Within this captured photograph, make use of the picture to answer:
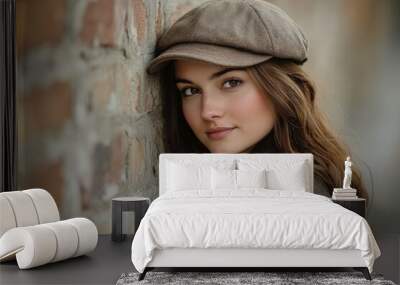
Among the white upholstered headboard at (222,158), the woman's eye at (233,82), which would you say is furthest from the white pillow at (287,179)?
the woman's eye at (233,82)

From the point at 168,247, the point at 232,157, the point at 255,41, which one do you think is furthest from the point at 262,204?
the point at 255,41

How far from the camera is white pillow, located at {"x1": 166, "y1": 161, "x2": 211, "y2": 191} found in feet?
19.5

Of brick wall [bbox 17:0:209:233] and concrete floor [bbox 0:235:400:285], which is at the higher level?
brick wall [bbox 17:0:209:233]

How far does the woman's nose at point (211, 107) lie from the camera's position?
629 centimetres

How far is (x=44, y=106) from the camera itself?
650 cm

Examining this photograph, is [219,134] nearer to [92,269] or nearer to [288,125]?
[288,125]

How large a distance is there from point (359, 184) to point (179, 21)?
250cm

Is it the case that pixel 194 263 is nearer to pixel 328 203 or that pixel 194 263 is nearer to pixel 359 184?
pixel 328 203

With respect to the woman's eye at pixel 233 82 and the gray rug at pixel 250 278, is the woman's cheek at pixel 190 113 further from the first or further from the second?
the gray rug at pixel 250 278

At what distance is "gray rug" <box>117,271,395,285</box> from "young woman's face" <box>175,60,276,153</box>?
1987 millimetres

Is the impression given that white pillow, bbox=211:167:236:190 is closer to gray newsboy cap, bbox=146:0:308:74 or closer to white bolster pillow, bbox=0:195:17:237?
gray newsboy cap, bbox=146:0:308:74

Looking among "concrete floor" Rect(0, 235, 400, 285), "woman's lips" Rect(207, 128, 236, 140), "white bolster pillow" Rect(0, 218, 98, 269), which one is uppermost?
"woman's lips" Rect(207, 128, 236, 140)

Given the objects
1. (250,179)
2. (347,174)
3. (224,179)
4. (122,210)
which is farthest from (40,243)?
(347,174)

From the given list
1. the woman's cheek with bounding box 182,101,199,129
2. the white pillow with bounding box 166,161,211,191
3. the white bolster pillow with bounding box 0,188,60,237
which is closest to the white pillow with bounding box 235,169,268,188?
the white pillow with bounding box 166,161,211,191
